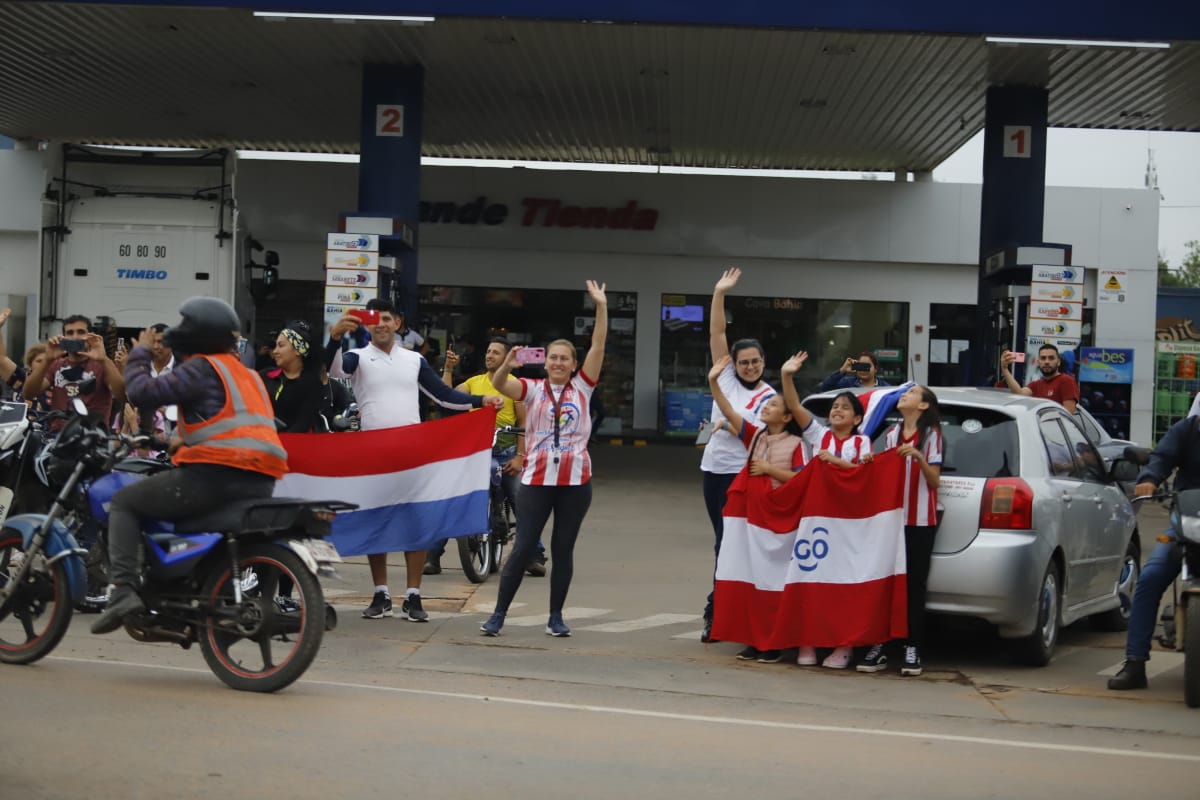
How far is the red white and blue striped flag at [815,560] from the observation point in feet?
29.0

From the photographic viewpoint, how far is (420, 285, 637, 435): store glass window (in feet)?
102

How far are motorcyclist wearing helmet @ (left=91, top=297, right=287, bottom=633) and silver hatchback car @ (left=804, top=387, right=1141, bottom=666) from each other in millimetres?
4092

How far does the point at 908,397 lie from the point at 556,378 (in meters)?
2.15

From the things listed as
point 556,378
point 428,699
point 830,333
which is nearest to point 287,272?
point 830,333

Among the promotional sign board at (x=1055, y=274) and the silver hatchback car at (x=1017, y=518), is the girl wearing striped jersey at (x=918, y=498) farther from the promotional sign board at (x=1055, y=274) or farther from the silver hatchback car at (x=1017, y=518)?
the promotional sign board at (x=1055, y=274)

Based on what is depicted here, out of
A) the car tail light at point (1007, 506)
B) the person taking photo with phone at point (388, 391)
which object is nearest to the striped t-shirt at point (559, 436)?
the person taking photo with phone at point (388, 391)

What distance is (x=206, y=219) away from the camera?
63.8 ft

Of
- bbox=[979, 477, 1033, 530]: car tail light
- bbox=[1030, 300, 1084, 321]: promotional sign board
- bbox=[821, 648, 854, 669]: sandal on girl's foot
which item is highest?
bbox=[1030, 300, 1084, 321]: promotional sign board

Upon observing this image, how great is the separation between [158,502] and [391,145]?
51.5 ft

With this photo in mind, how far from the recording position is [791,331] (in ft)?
103

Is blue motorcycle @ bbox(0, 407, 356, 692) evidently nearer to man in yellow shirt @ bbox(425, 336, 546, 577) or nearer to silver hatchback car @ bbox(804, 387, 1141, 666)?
silver hatchback car @ bbox(804, 387, 1141, 666)

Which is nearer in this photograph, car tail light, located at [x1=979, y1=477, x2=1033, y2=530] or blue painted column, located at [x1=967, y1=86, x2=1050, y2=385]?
car tail light, located at [x1=979, y1=477, x2=1033, y2=530]

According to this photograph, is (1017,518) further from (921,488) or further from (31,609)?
(31,609)

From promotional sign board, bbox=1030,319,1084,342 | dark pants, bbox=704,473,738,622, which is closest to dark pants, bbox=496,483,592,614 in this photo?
dark pants, bbox=704,473,738,622
